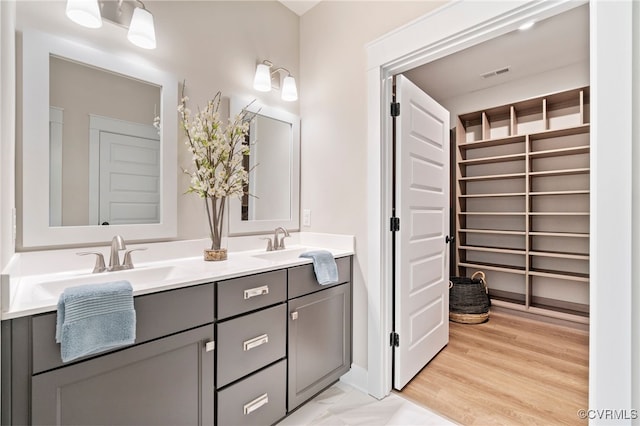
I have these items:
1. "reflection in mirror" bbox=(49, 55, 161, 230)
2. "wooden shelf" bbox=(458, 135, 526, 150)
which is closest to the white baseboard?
"reflection in mirror" bbox=(49, 55, 161, 230)

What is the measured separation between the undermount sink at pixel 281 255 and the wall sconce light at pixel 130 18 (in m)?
1.32

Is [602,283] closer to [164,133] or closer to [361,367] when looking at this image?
[361,367]

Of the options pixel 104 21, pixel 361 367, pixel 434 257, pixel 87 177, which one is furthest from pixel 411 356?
pixel 104 21

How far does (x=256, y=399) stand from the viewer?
1490 millimetres

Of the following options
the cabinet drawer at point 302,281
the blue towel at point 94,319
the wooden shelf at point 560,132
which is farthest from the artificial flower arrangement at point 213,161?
the wooden shelf at point 560,132

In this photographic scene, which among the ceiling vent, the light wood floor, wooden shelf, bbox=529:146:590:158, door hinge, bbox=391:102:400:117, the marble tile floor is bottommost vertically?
the marble tile floor

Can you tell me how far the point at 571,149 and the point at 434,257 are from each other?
1905 mm

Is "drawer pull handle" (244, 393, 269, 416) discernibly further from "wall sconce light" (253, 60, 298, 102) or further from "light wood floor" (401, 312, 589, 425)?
"wall sconce light" (253, 60, 298, 102)

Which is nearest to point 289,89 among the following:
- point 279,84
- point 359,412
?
point 279,84

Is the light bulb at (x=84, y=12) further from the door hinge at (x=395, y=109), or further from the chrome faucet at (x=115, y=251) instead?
the door hinge at (x=395, y=109)

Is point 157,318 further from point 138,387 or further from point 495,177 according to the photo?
point 495,177

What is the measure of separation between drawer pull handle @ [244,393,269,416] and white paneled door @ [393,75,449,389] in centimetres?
88

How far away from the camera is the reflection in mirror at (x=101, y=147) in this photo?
139cm

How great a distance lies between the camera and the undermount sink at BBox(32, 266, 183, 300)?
118cm
